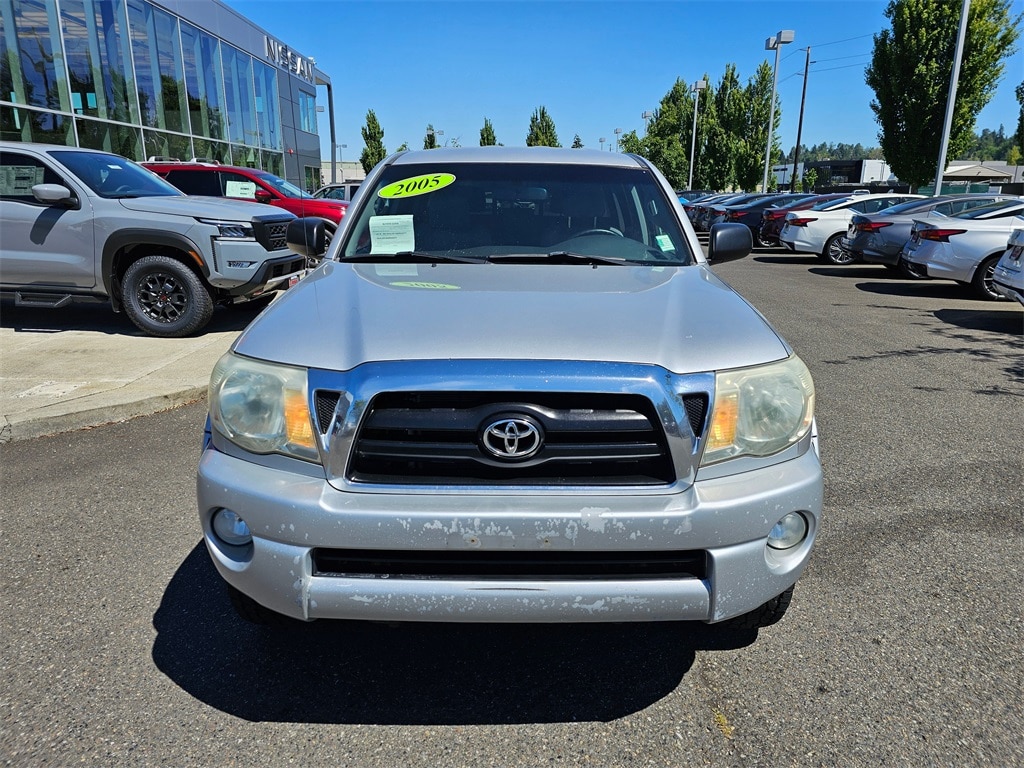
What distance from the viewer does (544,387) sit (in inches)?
76.9

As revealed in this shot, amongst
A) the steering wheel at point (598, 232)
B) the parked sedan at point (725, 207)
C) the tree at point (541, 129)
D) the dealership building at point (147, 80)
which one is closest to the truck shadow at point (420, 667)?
→ the steering wheel at point (598, 232)

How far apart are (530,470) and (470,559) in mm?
292

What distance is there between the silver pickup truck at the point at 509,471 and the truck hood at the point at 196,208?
550cm

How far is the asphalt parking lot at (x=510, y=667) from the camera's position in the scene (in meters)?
2.13

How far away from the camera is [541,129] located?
243 ft

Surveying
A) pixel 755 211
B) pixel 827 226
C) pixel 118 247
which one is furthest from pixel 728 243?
pixel 755 211

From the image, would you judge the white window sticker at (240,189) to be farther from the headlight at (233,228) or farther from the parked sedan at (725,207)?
the parked sedan at (725,207)

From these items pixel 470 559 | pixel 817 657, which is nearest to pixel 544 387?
pixel 470 559

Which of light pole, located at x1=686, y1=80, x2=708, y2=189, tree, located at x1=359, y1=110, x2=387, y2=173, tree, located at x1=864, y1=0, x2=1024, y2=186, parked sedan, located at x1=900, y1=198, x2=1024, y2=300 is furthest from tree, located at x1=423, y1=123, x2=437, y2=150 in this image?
parked sedan, located at x1=900, y1=198, x2=1024, y2=300

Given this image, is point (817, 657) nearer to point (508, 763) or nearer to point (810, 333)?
point (508, 763)

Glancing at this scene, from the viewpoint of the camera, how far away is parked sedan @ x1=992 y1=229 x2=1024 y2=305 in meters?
8.27

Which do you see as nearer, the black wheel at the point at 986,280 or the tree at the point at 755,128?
the black wheel at the point at 986,280

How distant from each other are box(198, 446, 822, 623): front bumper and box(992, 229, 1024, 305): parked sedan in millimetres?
8015

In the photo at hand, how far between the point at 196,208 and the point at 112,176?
1.13m
